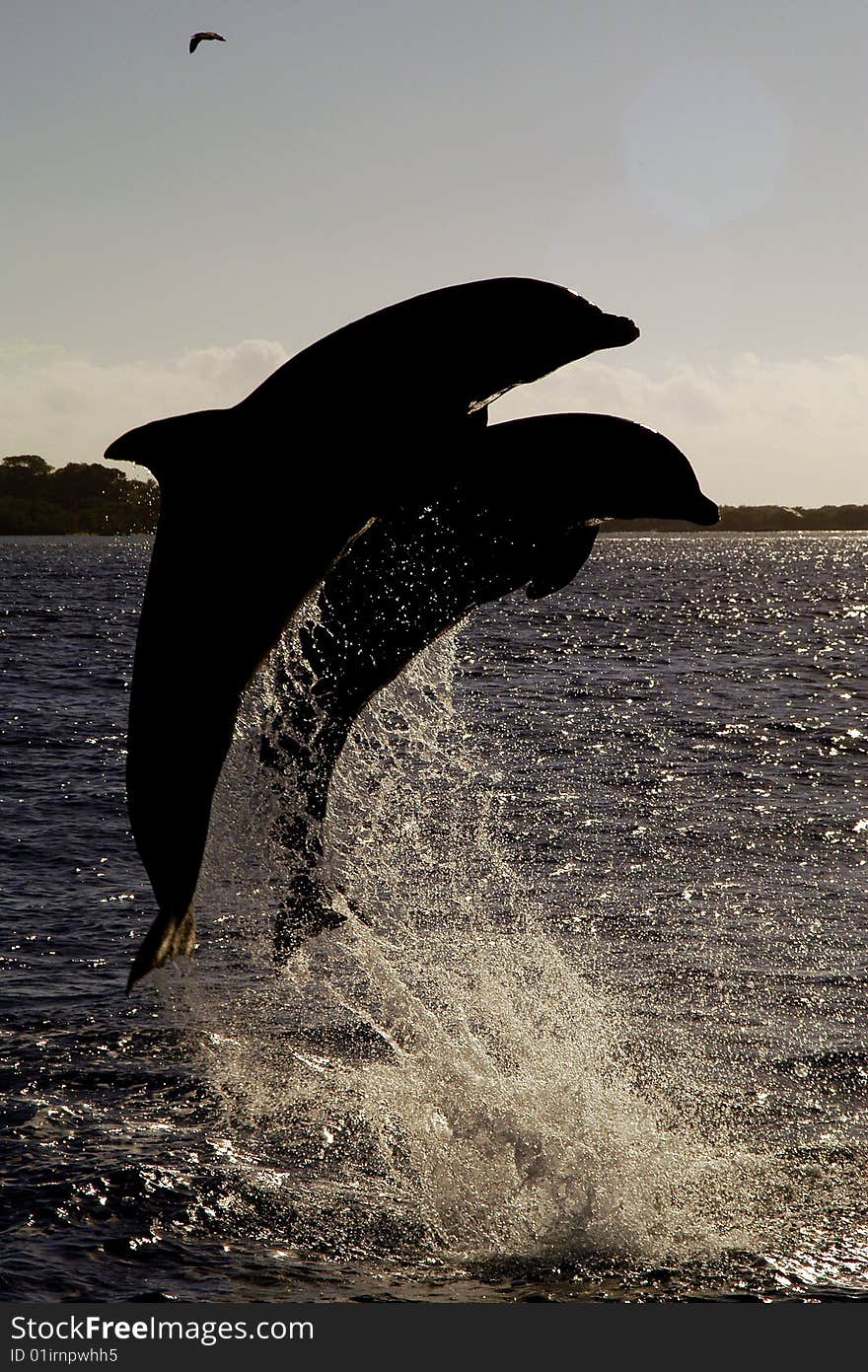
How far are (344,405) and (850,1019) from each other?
8770 mm

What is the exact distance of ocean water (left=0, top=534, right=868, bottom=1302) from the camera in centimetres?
943

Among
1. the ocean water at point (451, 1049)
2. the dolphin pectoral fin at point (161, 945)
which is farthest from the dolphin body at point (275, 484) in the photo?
the ocean water at point (451, 1049)

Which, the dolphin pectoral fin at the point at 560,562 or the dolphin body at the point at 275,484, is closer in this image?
the dolphin body at the point at 275,484

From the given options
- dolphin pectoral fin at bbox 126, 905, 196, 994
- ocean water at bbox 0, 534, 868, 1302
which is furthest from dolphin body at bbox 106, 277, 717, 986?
ocean water at bbox 0, 534, 868, 1302

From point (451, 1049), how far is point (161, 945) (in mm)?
5384

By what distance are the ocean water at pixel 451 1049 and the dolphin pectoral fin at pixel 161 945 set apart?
4.92ft

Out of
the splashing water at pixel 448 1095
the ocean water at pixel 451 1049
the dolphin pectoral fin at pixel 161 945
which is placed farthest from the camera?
the splashing water at pixel 448 1095

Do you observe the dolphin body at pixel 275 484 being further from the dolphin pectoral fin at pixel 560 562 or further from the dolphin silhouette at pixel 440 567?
the dolphin pectoral fin at pixel 560 562

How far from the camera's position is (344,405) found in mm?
8406

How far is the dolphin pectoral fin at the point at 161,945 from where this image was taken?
8.31m

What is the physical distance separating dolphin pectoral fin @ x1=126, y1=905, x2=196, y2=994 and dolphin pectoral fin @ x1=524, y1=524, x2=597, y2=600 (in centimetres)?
323

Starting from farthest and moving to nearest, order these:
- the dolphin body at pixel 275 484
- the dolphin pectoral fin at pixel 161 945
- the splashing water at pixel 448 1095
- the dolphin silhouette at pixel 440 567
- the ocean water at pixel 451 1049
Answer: the splashing water at pixel 448 1095, the dolphin silhouette at pixel 440 567, the ocean water at pixel 451 1049, the dolphin body at pixel 275 484, the dolphin pectoral fin at pixel 161 945

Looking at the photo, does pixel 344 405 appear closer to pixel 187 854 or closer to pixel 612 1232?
pixel 187 854

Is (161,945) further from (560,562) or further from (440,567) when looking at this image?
(560,562)
